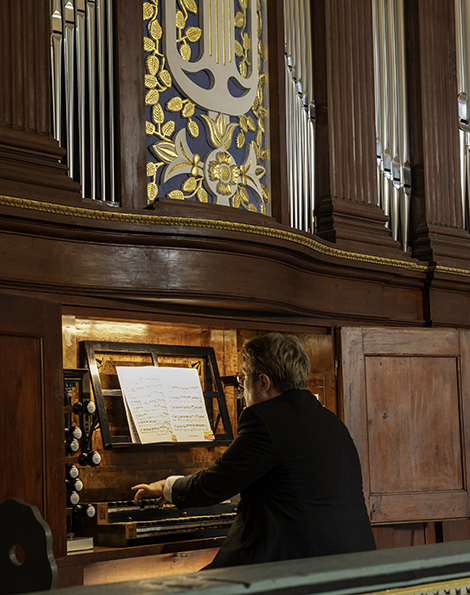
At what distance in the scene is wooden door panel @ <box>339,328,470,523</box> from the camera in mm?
4789

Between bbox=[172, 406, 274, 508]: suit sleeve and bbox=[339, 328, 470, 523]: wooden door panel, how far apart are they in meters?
1.99

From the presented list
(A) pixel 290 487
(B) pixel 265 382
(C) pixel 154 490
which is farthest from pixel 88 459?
(A) pixel 290 487

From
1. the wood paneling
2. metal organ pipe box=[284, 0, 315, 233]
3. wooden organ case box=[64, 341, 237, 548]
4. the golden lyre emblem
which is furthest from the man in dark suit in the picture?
metal organ pipe box=[284, 0, 315, 233]

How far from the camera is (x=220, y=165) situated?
4418mm

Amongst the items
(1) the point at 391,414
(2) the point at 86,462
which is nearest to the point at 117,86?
(2) the point at 86,462

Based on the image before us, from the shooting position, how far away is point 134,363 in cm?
471

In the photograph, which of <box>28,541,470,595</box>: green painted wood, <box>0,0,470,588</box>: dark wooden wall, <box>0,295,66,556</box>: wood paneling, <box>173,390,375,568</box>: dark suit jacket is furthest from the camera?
<box>0,0,470,588</box>: dark wooden wall

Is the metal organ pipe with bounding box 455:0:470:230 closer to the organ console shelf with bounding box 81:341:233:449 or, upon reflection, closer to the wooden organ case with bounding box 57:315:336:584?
the wooden organ case with bounding box 57:315:336:584

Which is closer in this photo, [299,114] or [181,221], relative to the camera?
[181,221]

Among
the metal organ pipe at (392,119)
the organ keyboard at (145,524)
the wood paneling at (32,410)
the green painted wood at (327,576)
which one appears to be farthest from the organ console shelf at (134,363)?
the green painted wood at (327,576)

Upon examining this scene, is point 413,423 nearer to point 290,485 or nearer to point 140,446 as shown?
point 140,446

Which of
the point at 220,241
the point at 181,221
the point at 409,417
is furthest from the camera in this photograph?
the point at 409,417

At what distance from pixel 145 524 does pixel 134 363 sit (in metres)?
1.11

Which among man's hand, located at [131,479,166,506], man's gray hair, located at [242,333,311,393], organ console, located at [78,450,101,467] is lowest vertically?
man's hand, located at [131,479,166,506]
